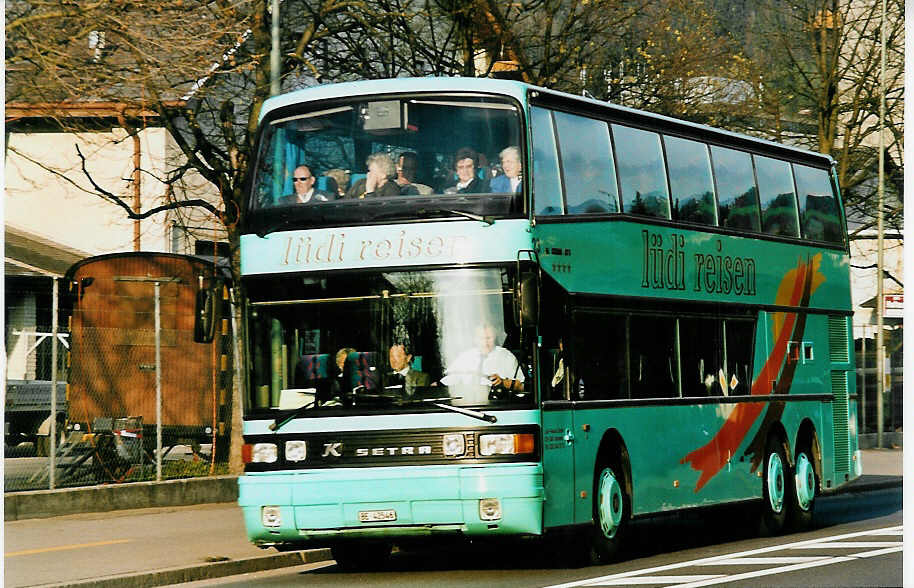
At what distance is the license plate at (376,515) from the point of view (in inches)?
507

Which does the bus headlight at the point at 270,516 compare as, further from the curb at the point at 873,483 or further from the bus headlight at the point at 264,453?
the curb at the point at 873,483

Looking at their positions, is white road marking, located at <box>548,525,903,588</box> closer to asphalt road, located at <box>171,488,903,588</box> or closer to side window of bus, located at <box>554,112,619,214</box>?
asphalt road, located at <box>171,488,903,588</box>

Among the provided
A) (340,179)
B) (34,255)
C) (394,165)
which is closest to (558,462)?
(394,165)

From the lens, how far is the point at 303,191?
13.7 metres

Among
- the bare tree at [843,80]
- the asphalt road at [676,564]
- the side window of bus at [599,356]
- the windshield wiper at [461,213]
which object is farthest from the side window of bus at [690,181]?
the bare tree at [843,80]

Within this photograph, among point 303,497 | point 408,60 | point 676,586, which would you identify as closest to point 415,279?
point 303,497

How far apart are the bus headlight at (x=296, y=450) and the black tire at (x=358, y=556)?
1.77 meters

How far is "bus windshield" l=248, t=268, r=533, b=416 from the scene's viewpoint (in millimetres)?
12969

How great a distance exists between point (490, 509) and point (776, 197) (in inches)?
291

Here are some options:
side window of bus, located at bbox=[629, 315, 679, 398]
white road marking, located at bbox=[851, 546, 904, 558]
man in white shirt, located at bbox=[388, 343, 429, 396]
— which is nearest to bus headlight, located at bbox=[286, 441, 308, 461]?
man in white shirt, located at bbox=[388, 343, 429, 396]

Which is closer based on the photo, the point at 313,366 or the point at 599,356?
the point at 313,366

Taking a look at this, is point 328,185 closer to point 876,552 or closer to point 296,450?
point 296,450

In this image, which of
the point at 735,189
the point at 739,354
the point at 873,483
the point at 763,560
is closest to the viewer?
the point at 763,560

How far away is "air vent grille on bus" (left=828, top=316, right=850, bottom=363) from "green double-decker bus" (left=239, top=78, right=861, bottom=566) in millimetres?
4689
